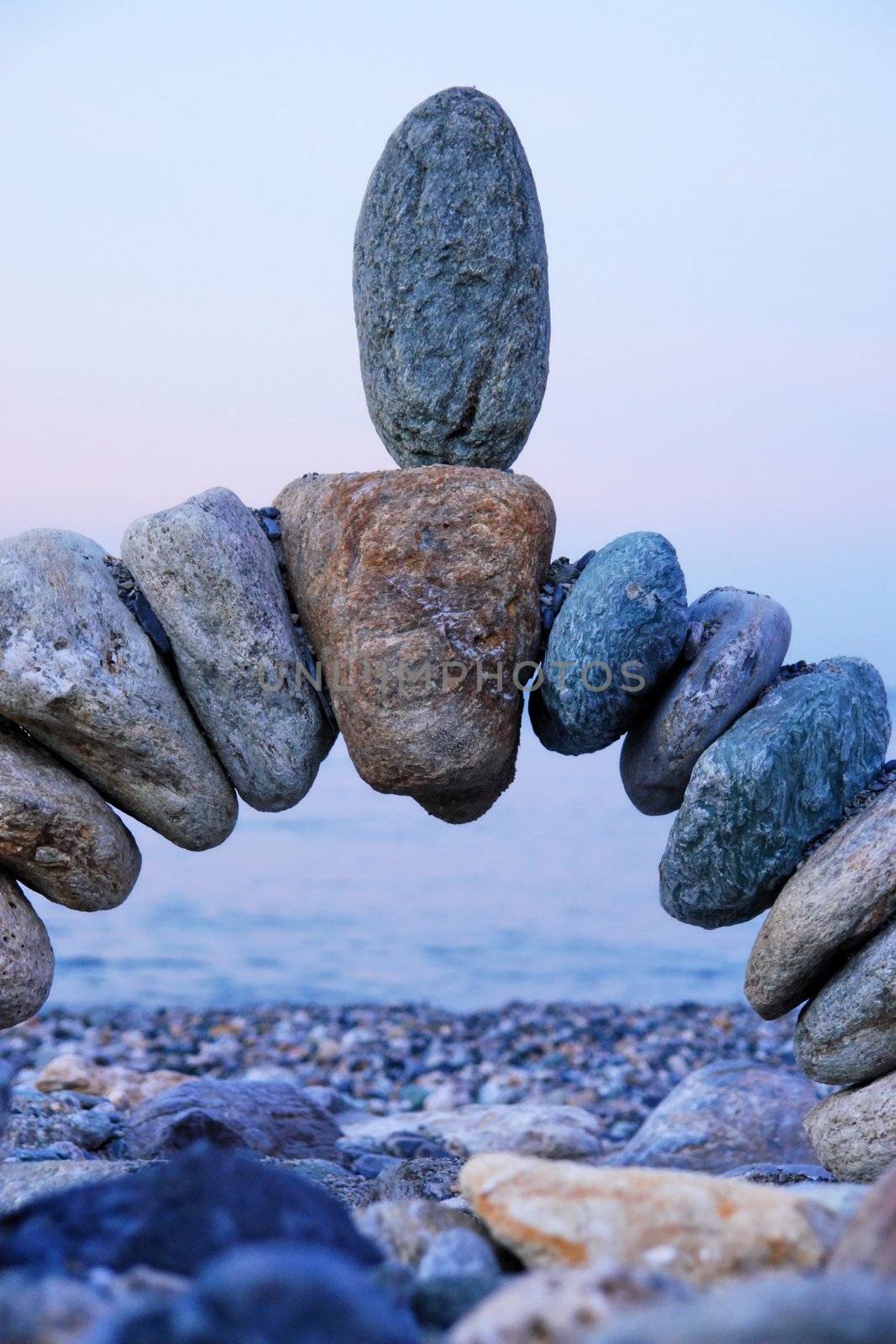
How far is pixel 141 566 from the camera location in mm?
3721

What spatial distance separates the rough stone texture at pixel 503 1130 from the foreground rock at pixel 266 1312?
4.19 m

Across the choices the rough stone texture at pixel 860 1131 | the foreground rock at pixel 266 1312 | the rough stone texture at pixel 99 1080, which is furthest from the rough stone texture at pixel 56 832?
the rough stone texture at pixel 99 1080

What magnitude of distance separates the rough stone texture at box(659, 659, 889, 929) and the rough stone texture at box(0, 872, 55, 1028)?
1.80m

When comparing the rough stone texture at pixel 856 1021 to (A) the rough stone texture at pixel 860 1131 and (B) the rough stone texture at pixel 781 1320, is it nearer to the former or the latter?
(A) the rough stone texture at pixel 860 1131

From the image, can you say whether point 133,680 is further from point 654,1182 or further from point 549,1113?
point 549,1113

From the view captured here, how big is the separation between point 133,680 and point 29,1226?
6.36 feet

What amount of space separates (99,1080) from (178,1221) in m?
4.84

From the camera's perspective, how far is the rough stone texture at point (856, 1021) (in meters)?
3.47

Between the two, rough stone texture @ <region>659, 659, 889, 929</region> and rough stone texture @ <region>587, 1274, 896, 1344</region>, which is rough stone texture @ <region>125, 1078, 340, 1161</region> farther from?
rough stone texture @ <region>587, 1274, 896, 1344</region>

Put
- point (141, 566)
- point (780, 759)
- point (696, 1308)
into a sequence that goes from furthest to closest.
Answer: point (141, 566), point (780, 759), point (696, 1308)

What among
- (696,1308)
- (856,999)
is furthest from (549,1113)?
(696,1308)

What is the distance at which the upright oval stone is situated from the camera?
3.78 m

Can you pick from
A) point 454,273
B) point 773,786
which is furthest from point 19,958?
point 454,273

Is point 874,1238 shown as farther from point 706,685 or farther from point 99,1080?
point 99,1080
